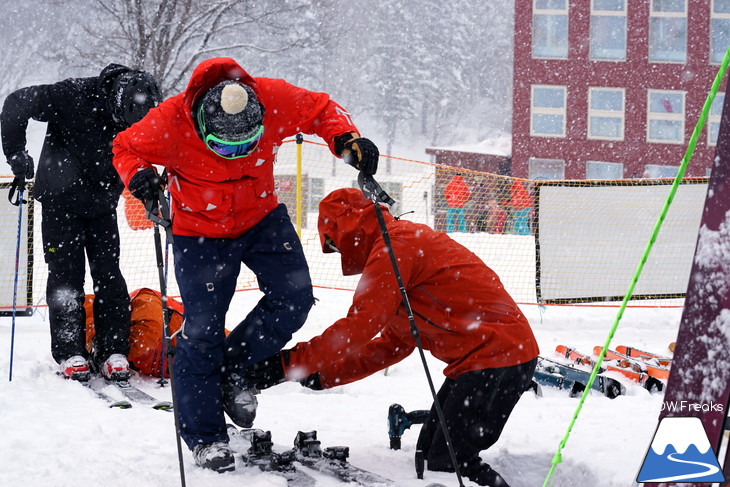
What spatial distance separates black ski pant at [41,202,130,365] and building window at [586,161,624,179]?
85.7 feet

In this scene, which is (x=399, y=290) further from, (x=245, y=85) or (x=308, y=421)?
(x=308, y=421)

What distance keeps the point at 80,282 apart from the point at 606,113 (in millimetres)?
27091

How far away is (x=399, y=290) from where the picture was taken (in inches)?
125

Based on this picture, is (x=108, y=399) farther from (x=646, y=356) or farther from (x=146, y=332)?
(x=646, y=356)

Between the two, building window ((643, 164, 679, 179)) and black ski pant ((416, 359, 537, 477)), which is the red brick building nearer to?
building window ((643, 164, 679, 179))

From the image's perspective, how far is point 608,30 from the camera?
2953 centimetres

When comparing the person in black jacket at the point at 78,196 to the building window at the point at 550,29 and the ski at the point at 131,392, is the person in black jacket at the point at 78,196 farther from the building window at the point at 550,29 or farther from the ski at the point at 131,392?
the building window at the point at 550,29

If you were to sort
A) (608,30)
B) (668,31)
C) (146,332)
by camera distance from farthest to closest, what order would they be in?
(668,31), (608,30), (146,332)

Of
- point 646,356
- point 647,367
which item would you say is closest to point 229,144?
point 647,367

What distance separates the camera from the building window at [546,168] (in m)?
28.7

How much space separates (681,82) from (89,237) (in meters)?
29.2

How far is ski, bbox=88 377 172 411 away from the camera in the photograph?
14.4 feet

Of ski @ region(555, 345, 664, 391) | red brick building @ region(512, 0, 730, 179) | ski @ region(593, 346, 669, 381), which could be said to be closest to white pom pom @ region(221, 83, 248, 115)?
ski @ region(555, 345, 664, 391)

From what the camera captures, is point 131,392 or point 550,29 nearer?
point 131,392
